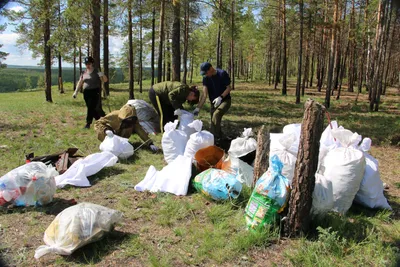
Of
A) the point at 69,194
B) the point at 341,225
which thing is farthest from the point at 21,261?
the point at 341,225

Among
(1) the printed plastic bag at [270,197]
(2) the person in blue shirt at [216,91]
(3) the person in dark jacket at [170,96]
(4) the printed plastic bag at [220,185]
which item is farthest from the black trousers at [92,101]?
(1) the printed plastic bag at [270,197]

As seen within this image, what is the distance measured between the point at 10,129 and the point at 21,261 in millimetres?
6074

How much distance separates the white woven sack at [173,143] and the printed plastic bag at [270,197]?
224 cm

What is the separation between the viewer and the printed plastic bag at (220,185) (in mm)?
3496

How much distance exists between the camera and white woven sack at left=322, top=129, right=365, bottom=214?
130 inches

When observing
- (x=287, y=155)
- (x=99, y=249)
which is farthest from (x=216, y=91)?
(x=99, y=249)

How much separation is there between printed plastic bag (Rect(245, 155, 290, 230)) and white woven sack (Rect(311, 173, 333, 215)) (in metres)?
0.39

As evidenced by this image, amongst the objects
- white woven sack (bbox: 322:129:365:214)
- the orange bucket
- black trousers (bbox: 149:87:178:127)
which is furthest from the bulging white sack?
black trousers (bbox: 149:87:178:127)

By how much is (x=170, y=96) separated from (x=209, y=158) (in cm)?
201

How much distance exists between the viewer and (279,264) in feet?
8.23

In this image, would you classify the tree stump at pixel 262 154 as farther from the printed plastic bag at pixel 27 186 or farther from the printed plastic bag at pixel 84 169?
the printed plastic bag at pixel 27 186

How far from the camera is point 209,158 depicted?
4.40 m

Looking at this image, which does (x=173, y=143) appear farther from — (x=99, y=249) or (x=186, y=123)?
(x=99, y=249)

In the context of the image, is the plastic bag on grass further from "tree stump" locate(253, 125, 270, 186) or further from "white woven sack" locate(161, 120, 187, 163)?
"white woven sack" locate(161, 120, 187, 163)
